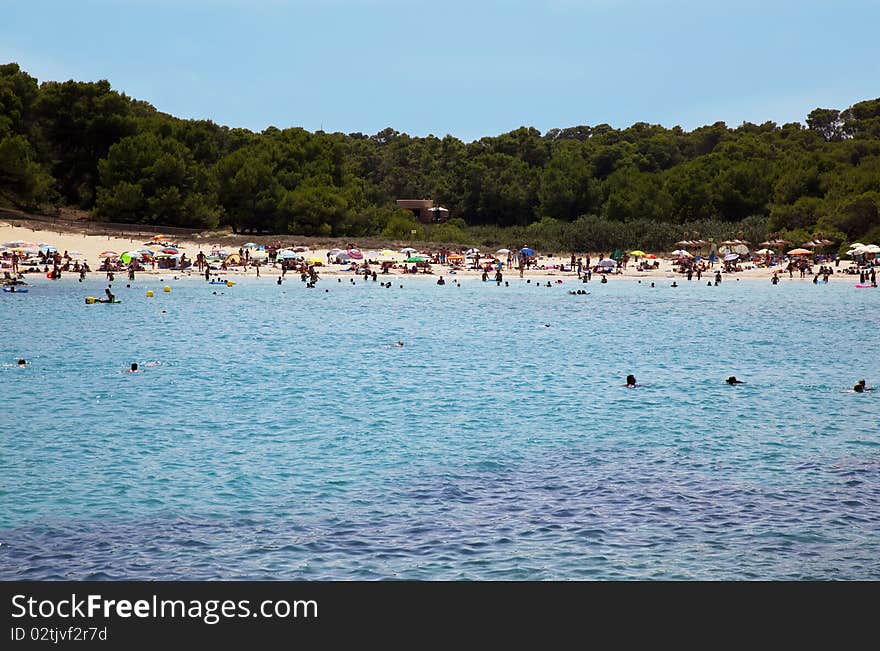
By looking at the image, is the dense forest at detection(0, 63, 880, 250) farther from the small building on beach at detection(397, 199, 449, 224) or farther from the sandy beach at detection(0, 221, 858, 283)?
the sandy beach at detection(0, 221, 858, 283)

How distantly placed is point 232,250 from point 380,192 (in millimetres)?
40481

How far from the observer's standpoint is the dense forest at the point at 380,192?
76125mm

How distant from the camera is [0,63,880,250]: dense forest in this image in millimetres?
76125

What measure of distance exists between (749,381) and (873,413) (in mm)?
5346

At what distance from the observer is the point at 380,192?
370 feet

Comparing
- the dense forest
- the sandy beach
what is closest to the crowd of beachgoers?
the sandy beach

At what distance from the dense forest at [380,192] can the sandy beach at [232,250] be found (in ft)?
13.2

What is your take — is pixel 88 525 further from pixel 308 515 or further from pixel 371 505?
pixel 371 505

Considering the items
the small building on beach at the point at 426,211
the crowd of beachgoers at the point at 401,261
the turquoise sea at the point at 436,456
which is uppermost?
the small building on beach at the point at 426,211

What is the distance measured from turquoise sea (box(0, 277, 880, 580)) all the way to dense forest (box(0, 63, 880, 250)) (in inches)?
1611

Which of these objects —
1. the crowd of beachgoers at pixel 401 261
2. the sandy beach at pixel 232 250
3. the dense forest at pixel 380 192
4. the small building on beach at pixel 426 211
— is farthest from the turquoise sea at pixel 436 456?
the small building on beach at pixel 426 211

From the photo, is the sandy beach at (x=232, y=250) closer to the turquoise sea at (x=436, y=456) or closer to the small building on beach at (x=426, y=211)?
the turquoise sea at (x=436, y=456)
